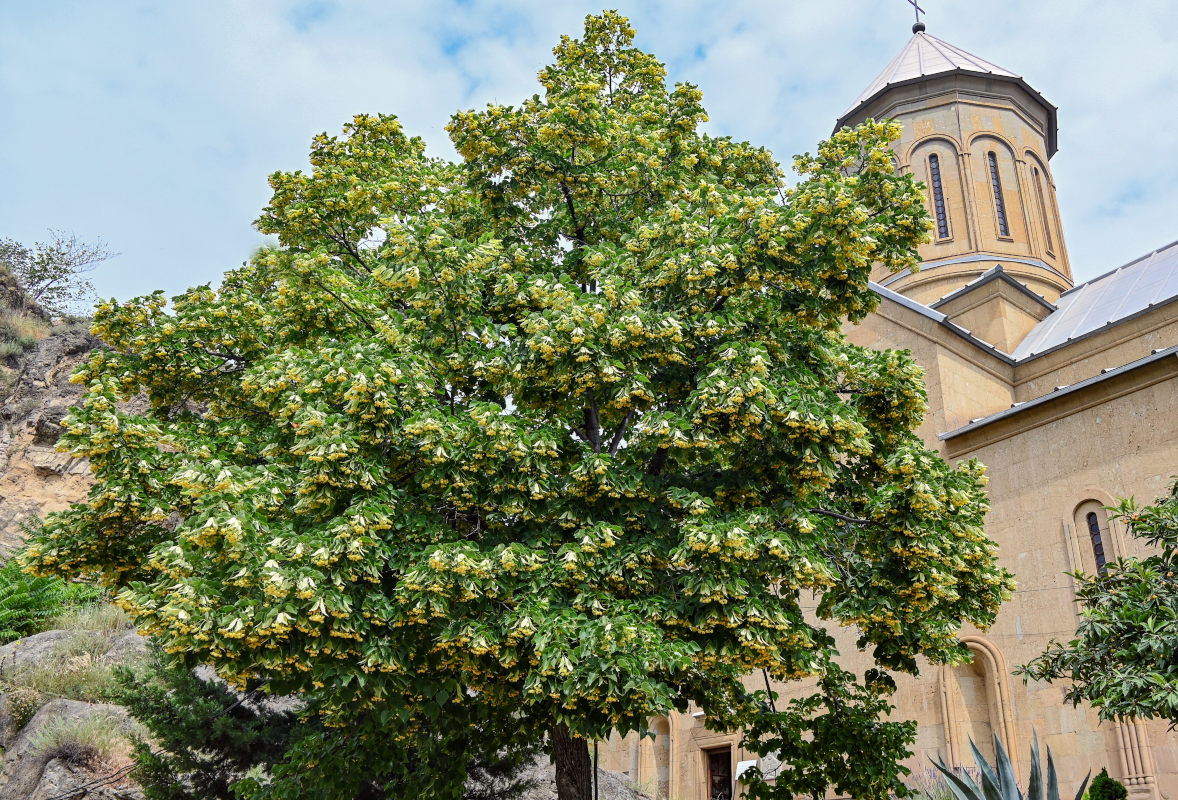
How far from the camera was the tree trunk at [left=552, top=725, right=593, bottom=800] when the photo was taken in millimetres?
9398

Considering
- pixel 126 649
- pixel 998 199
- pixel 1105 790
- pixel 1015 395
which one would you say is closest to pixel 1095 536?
pixel 1105 790

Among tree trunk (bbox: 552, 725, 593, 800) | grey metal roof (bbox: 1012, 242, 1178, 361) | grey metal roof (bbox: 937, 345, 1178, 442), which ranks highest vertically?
grey metal roof (bbox: 1012, 242, 1178, 361)

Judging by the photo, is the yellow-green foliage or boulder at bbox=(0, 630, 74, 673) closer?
boulder at bbox=(0, 630, 74, 673)

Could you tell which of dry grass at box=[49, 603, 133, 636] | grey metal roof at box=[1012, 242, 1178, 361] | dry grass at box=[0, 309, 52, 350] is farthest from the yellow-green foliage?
grey metal roof at box=[1012, 242, 1178, 361]

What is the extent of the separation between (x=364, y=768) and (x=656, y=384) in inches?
217

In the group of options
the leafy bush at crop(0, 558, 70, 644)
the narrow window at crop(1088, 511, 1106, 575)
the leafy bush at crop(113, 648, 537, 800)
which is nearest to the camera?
the leafy bush at crop(113, 648, 537, 800)

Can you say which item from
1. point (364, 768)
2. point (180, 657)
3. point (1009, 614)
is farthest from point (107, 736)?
point (1009, 614)

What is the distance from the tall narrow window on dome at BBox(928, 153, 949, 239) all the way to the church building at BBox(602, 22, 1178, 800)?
57 mm

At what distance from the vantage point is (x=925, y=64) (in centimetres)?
2775

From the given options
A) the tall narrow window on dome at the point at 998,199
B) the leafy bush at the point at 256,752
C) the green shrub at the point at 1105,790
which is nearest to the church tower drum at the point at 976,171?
the tall narrow window on dome at the point at 998,199

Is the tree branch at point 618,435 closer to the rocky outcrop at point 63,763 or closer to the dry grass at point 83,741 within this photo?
the dry grass at point 83,741

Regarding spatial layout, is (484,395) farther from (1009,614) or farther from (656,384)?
(1009,614)

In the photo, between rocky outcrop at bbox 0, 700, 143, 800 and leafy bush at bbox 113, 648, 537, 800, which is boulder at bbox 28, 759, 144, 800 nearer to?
rocky outcrop at bbox 0, 700, 143, 800

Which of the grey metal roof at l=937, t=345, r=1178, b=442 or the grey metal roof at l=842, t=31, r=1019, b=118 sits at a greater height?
the grey metal roof at l=842, t=31, r=1019, b=118
